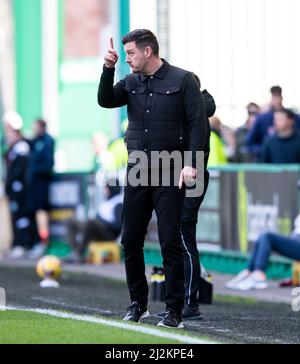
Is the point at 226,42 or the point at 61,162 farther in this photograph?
the point at 61,162

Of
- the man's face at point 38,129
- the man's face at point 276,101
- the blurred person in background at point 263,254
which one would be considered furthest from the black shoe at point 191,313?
the man's face at point 38,129

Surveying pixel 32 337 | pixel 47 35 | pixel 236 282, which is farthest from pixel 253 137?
pixel 47 35

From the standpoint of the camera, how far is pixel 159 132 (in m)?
9.80

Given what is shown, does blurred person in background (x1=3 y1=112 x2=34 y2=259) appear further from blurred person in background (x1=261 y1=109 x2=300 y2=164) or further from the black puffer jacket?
the black puffer jacket

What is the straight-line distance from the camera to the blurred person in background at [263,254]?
47.5 ft

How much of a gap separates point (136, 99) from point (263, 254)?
5.22 m

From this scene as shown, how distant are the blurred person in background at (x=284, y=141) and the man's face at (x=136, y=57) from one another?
6.62 meters

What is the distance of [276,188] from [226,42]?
8.30m

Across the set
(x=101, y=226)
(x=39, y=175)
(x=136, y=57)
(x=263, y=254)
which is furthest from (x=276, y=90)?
(x=136, y=57)

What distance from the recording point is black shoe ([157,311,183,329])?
979cm

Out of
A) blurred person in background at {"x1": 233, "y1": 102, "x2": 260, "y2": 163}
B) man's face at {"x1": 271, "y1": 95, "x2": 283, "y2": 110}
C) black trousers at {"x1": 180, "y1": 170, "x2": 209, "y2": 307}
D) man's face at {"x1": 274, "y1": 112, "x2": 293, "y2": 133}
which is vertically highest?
man's face at {"x1": 271, "y1": 95, "x2": 283, "y2": 110}

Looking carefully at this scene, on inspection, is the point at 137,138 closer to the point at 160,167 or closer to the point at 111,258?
the point at 160,167

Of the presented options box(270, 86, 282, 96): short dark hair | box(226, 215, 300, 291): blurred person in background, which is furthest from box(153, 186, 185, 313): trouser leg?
box(270, 86, 282, 96): short dark hair

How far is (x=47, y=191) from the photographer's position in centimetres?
2141
